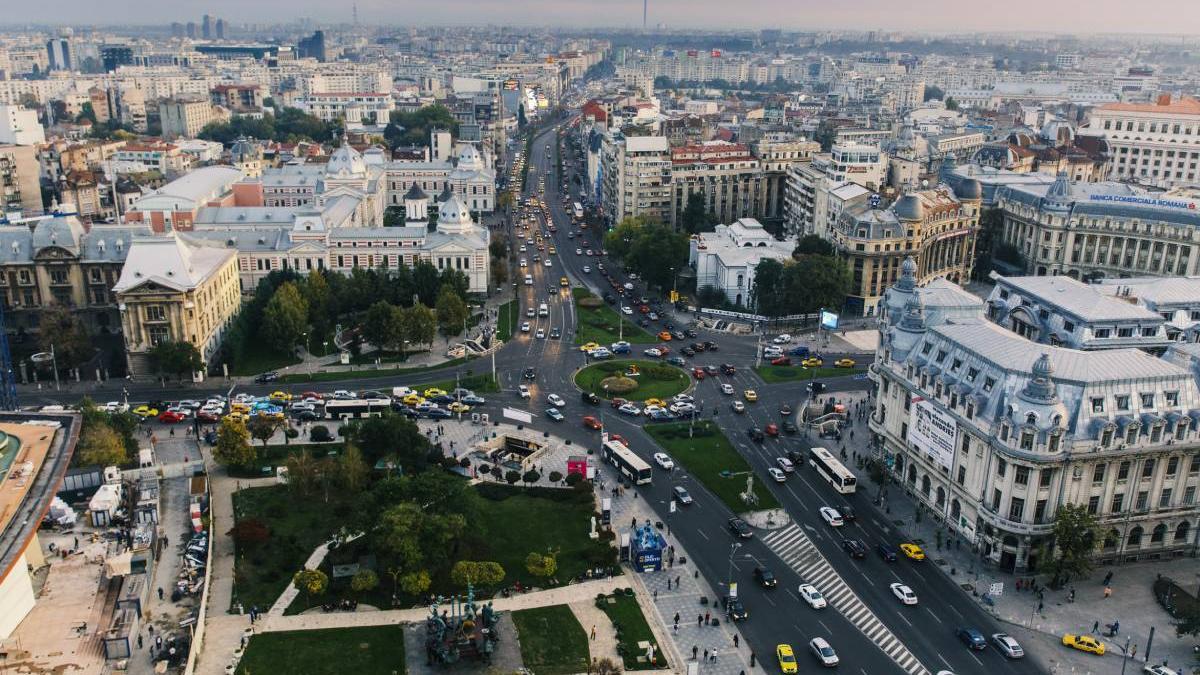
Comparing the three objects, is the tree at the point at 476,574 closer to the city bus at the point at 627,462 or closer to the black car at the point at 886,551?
the city bus at the point at 627,462

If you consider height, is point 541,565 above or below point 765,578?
above

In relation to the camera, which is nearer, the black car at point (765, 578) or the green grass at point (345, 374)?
the black car at point (765, 578)

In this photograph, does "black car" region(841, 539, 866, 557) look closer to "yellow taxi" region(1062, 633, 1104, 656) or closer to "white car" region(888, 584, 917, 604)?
"white car" region(888, 584, 917, 604)

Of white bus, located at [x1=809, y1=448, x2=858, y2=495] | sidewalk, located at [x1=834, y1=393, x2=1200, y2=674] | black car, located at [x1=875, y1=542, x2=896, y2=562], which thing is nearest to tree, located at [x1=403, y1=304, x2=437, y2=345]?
white bus, located at [x1=809, y1=448, x2=858, y2=495]

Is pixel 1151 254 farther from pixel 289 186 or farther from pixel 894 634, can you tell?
pixel 289 186

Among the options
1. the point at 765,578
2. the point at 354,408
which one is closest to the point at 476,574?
the point at 765,578

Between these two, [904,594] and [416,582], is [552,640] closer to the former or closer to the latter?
[416,582]

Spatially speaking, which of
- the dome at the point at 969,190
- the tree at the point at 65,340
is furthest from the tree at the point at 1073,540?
the tree at the point at 65,340
